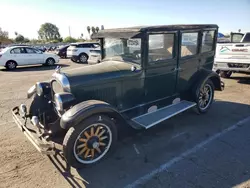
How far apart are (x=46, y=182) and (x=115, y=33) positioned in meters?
2.80

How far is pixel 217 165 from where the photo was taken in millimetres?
3162

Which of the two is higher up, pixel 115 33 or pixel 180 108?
pixel 115 33

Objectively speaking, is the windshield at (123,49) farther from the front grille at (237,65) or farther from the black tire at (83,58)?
the black tire at (83,58)

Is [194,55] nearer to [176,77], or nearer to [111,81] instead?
[176,77]

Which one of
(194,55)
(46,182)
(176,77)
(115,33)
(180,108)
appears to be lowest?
(46,182)

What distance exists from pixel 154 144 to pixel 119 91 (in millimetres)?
1162

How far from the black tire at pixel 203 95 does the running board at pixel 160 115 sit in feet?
0.85

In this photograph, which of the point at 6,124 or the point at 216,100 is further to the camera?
the point at 216,100

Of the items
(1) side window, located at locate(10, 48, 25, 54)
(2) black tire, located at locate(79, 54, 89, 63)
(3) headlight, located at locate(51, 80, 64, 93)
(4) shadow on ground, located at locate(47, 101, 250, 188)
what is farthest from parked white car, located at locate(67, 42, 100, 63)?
(3) headlight, located at locate(51, 80, 64, 93)

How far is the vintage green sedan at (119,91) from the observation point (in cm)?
306

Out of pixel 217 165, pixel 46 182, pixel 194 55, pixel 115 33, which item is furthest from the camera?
pixel 194 55

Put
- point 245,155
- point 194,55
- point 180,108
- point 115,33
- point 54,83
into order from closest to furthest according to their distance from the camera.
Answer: point 245,155, point 54,83, point 115,33, point 180,108, point 194,55

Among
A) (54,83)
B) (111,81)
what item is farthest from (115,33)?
(54,83)

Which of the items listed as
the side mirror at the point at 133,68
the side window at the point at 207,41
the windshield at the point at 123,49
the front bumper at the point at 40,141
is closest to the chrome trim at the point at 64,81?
the front bumper at the point at 40,141
